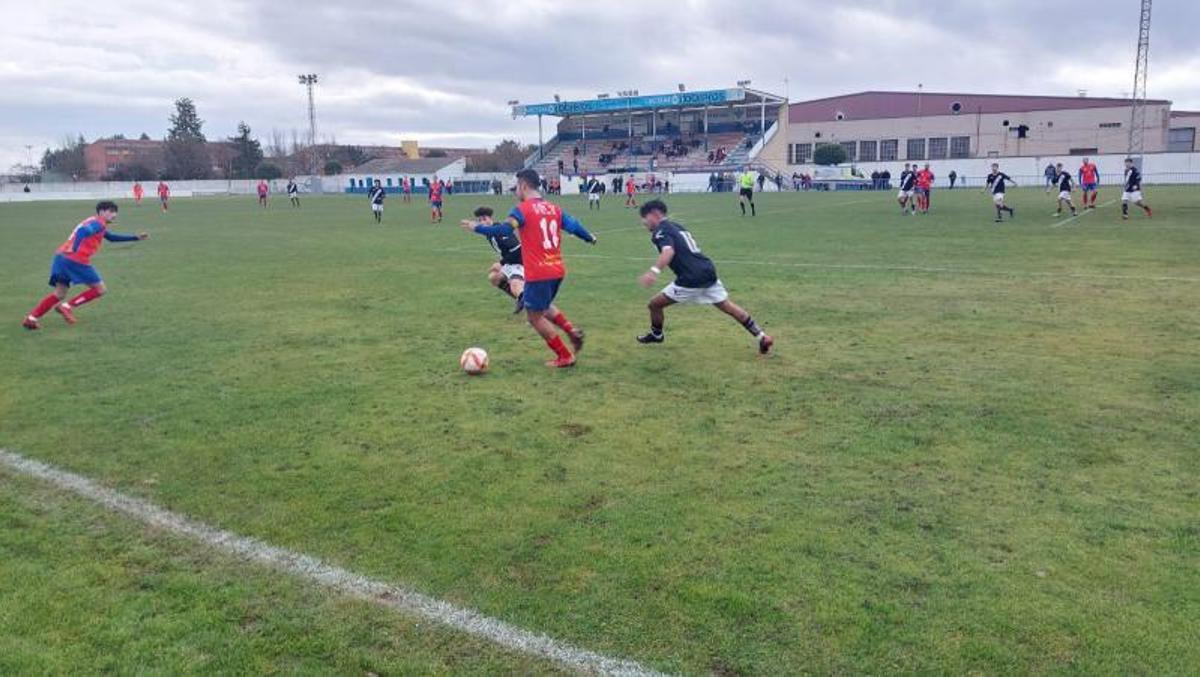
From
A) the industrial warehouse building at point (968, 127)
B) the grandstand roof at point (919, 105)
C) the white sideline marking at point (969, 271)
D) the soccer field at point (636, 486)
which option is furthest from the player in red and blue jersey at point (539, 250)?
the grandstand roof at point (919, 105)

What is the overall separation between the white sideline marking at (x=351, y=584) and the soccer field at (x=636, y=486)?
68 mm

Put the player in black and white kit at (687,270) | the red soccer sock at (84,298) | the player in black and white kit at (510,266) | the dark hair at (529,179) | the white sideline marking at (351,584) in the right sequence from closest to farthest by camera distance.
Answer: the white sideline marking at (351,584)
the dark hair at (529,179)
the player in black and white kit at (687,270)
the player in black and white kit at (510,266)
the red soccer sock at (84,298)

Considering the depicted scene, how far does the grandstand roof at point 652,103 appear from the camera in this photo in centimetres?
7306

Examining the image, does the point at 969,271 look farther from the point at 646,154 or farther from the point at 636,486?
the point at 646,154

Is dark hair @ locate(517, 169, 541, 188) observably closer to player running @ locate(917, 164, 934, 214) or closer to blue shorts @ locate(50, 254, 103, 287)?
blue shorts @ locate(50, 254, 103, 287)

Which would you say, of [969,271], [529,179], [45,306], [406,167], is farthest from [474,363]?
[406,167]

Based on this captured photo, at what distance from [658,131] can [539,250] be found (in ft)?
256

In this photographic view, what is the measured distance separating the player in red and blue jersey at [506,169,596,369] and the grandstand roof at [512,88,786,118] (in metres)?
66.9

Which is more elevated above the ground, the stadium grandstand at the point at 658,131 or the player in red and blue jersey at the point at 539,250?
the stadium grandstand at the point at 658,131

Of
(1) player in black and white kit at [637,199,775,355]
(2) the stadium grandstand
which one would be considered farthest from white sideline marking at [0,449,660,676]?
(2) the stadium grandstand

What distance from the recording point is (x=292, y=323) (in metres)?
11.7

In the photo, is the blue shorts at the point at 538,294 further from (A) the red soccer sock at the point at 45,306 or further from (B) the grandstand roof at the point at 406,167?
(B) the grandstand roof at the point at 406,167

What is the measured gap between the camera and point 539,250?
336 inches

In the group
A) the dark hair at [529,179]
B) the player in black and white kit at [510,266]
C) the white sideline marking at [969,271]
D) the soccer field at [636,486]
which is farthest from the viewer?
the white sideline marking at [969,271]
